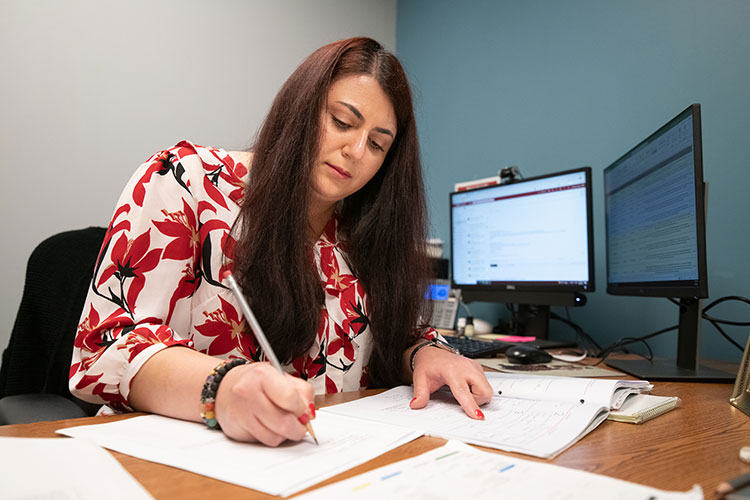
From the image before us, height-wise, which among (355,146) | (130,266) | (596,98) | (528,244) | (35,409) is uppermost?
(596,98)

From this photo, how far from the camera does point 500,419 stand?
26.3 inches

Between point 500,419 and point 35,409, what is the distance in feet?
2.52

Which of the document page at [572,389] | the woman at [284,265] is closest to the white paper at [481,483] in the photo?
the woman at [284,265]

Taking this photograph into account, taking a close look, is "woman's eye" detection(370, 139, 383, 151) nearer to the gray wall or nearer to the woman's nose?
the woman's nose

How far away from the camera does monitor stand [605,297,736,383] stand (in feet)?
3.30

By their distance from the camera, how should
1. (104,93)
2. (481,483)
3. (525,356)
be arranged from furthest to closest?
(104,93), (525,356), (481,483)

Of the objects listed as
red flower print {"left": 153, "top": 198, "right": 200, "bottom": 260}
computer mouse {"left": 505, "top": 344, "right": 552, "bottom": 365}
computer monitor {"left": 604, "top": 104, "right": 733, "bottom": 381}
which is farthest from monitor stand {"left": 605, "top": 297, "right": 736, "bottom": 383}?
red flower print {"left": 153, "top": 198, "right": 200, "bottom": 260}

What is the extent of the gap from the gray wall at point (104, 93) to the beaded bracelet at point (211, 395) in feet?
4.38

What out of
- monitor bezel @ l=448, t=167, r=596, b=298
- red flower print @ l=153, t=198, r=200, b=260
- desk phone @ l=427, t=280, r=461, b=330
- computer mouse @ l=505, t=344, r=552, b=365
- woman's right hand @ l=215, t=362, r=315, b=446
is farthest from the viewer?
desk phone @ l=427, t=280, r=461, b=330

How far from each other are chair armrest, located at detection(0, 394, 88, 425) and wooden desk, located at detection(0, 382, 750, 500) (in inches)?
10.4

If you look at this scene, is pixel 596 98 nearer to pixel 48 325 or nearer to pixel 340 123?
pixel 340 123

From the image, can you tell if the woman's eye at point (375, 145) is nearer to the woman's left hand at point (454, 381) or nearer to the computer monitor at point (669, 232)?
the woman's left hand at point (454, 381)

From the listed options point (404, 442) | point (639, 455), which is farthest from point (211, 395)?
point (639, 455)

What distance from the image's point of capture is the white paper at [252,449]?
0.44m
